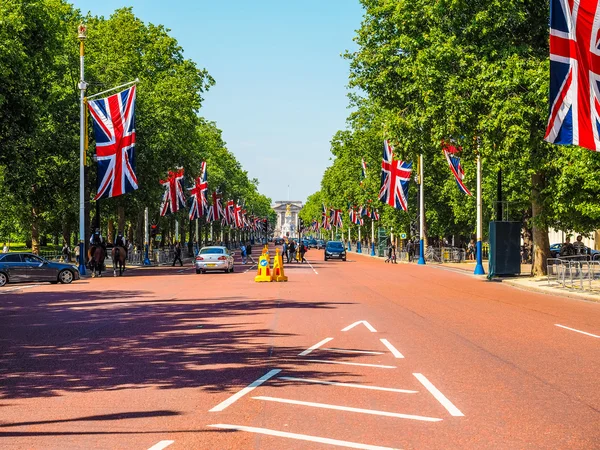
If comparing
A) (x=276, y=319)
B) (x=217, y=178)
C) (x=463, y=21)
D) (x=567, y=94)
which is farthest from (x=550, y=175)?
(x=217, y=178)

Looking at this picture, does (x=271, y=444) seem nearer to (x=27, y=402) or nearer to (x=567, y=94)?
(x=27, y=402)

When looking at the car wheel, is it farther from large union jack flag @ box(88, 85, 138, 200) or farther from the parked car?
large union jack flag @ box(88, 85, 138, 200)

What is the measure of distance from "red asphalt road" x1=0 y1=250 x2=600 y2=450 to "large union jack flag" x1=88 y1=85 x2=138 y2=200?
61.6ft

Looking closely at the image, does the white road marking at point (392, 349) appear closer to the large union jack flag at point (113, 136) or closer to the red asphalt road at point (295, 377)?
the red asphalt road at point (295, 377)

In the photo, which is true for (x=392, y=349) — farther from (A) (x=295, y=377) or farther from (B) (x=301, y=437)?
(B) (x=301, y=437)

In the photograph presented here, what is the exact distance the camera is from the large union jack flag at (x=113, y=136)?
40125 mm

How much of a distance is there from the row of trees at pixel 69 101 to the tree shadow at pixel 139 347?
15.3 m

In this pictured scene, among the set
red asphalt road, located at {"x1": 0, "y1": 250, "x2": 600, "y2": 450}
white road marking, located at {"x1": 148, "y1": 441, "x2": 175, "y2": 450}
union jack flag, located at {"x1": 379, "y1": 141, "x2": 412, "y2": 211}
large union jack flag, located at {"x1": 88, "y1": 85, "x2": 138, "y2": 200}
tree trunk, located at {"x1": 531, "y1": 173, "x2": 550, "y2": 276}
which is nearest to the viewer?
white road marking, located at {"x1": 148, "y1": 441, "x2": 175, "y2": 450}

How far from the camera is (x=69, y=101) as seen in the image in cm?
4847

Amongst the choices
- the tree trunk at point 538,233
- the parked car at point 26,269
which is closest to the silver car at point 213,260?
the parked car at point 26,269

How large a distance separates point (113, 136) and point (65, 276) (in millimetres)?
7315

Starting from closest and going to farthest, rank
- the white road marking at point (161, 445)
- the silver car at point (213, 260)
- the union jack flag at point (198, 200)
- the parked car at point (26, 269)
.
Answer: the white road marking at point (161, 445) → the parked car at point (26, 269) → the silver car at point (213, 260) → the union jack flag at point (198, 200)

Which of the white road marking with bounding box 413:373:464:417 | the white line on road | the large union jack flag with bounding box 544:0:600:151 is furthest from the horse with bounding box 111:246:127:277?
the white road marking with bounding box 413:373:464:417

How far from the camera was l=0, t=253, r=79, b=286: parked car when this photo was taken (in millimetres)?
35312
